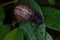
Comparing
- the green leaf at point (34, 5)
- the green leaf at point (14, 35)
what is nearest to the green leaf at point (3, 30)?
the green leaf at point (14, 35)

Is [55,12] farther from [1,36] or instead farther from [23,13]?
[1,36]

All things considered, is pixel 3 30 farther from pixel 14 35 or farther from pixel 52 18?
pixel 52 18

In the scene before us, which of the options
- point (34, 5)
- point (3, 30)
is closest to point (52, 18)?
point (34, 5)

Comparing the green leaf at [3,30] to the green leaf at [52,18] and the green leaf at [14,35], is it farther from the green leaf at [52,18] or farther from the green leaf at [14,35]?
the green leaf at [52,18]

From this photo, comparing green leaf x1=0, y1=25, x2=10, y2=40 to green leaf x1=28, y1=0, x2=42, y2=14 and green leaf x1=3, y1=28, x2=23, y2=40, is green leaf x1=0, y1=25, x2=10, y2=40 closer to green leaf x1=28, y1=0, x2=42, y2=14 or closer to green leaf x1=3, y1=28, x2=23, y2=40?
green leaf x1=3, y1=28, x2=23, y2=40

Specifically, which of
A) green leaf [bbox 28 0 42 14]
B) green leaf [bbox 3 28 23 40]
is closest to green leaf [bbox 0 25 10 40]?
green leaf [bbox 3 28 23 40]

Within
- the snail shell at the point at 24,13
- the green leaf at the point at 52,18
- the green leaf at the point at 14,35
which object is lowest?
the green leaf at the point at 14,35

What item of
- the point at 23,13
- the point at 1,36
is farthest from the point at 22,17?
the point at 1,36
